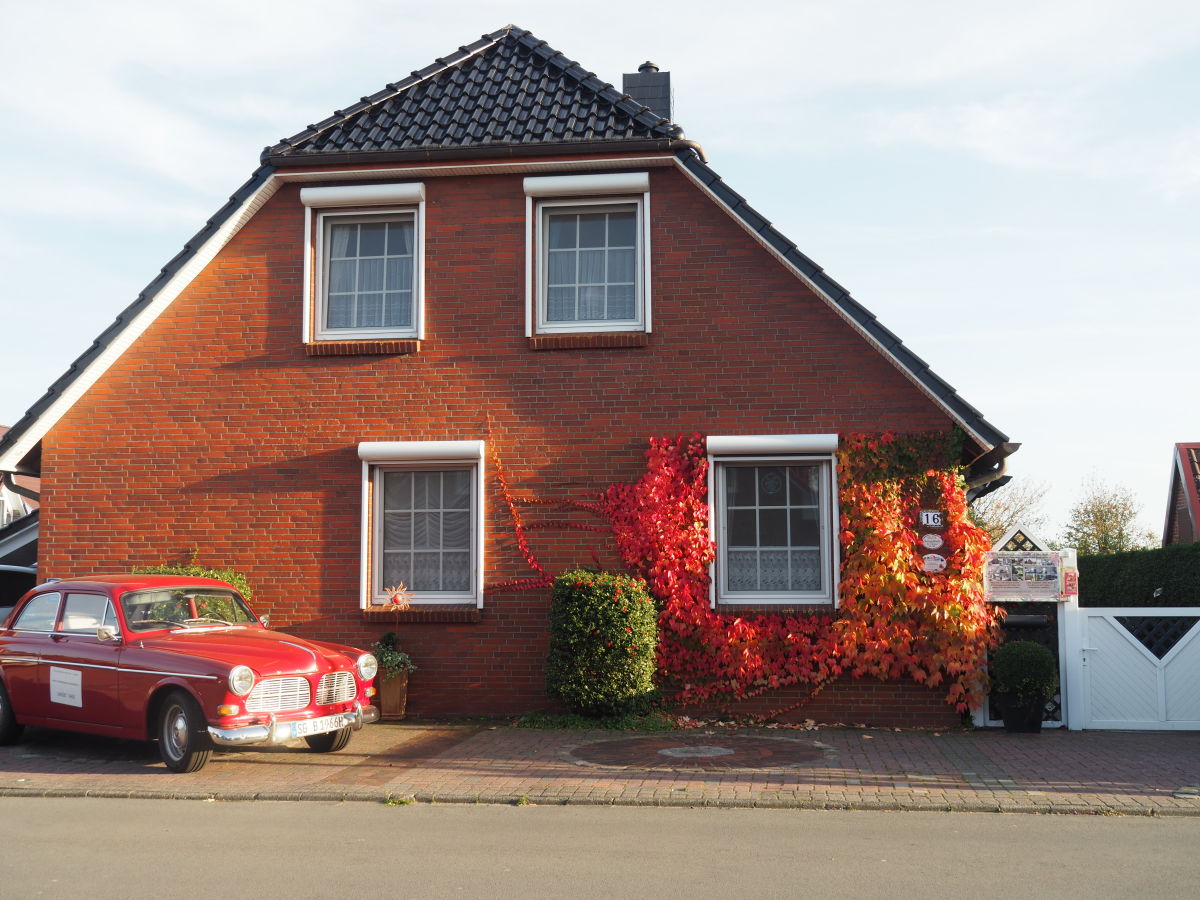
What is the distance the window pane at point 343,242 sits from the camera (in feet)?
46.4

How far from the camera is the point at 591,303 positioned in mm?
13703

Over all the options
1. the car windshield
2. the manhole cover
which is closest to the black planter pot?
the manhole cover

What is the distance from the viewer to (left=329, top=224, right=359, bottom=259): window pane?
1413cm

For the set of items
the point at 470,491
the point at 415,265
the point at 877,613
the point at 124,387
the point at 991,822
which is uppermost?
the point at 415,265

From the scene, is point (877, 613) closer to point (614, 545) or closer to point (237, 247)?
point (614, 545)

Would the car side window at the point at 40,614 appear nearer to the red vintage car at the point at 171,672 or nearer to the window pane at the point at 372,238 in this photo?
the red vintage car at the point at 171,672

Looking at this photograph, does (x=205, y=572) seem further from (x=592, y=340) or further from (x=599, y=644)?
(x=592, y=340)

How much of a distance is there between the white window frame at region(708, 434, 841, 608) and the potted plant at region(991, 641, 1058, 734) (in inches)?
71.1

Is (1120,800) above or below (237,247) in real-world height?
below

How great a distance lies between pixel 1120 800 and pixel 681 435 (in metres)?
5.97

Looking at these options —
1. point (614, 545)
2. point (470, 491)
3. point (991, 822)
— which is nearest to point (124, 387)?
point (470, 491)

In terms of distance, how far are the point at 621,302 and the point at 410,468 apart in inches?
121

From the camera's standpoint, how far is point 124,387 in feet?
46.0

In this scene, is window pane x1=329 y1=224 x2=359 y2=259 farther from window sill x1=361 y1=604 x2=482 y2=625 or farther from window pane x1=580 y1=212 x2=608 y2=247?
window sill x1=361 y1=604 x2=482 y2=625
